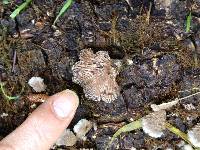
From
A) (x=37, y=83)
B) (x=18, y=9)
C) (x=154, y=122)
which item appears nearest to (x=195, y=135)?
(x=154, y=122)

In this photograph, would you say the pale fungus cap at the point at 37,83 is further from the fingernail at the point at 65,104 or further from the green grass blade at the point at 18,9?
→ the green grass blade at the point at 18,9

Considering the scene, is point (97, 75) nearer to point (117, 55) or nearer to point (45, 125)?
point (117, 55)

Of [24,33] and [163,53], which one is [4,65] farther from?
[163,53]

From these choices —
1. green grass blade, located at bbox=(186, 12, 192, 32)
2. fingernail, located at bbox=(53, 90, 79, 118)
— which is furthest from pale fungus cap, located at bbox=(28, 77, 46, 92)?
green grass blade, located at bbox=(186, 12, 192, 32)

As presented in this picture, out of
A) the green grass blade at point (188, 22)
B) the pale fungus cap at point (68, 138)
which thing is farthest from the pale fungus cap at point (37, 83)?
the green grass blade at point (188, 22)

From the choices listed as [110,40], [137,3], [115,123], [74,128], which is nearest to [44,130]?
[74,128]

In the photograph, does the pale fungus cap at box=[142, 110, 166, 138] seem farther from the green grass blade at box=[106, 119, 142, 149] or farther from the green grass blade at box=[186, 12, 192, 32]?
the green grass blade at box=[186, 12, 192, 32]
